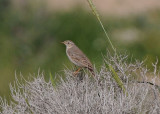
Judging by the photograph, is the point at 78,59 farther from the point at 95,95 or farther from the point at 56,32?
the point at 56,32

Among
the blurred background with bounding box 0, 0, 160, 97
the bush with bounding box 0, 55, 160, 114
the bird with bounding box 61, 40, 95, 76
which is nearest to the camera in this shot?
the bush with bounding box 0, 55, 160, 114

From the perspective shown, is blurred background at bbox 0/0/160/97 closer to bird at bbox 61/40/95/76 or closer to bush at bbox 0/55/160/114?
bird at bbox 61/40/95/76

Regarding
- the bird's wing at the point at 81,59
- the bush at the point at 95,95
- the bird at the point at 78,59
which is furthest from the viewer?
the bird's wing at the point at 81,59

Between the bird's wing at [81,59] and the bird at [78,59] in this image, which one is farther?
the bird's wing at [81,59]

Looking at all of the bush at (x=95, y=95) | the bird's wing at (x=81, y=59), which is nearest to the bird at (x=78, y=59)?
the bird's wing at (x=81, y=59)

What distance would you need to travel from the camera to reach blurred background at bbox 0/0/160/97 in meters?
9.24

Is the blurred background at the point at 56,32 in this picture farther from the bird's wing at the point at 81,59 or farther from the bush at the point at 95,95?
the bush at the point at 95,95

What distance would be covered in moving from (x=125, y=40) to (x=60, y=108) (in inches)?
333

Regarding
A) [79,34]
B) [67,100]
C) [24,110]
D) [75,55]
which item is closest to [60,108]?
[67,100]

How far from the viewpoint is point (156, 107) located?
3.32m

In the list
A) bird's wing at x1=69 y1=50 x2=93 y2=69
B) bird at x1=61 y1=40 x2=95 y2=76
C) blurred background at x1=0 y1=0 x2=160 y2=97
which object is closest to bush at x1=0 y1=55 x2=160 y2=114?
bird at x1=61 y1=40 x2=95 y2=76

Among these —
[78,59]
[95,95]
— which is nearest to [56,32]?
[78,59]

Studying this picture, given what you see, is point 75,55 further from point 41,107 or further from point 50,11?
point 50,11

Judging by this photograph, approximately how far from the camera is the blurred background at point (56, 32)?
9242 millimetres
